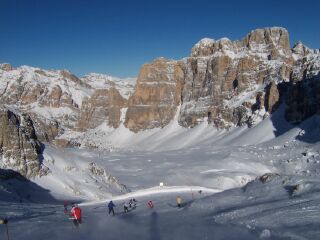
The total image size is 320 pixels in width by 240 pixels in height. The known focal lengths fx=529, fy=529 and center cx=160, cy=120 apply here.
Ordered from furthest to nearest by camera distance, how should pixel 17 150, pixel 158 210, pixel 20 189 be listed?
1. pixel 17 150
2. pixel 20 189
3. pixel 158 210

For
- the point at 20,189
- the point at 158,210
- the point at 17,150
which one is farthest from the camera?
the point at 17,150

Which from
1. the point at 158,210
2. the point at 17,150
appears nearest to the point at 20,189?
the point at 17,150

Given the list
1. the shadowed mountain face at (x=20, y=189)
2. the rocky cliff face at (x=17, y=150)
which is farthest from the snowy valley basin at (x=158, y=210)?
the rocky cliff face at (x=17, y=150)

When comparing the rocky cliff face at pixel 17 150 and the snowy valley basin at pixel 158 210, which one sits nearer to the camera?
the snowy valley basin at pixel 158 210

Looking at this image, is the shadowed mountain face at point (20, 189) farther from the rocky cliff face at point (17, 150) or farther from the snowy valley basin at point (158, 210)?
the rocky cliff face at point (17, 150)

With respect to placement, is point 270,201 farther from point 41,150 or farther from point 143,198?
point 41,150

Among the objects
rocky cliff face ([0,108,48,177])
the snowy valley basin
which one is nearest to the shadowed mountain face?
the snowy valley basin

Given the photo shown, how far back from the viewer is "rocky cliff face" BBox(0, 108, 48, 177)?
2960 inches

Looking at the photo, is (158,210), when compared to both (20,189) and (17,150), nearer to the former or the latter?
(20,189)

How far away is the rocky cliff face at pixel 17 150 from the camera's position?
75.2 m

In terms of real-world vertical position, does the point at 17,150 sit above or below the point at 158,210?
above

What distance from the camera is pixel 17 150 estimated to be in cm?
7681

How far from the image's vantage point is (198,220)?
107 feet

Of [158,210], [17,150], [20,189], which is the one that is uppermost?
[17,150]
